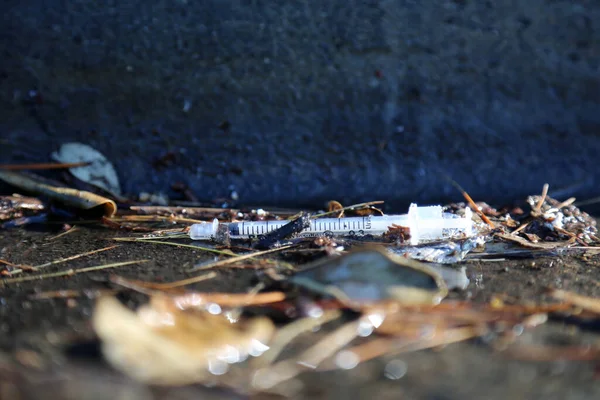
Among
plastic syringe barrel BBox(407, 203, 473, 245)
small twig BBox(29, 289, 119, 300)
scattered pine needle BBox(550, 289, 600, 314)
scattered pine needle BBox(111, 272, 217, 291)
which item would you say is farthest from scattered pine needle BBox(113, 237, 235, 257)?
scattered pine needle BBox(550, 289, 600, 314)

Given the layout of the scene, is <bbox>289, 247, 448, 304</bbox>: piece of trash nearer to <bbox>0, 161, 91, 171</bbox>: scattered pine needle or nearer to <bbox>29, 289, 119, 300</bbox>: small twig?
<bbox>29, 289, 119, 300</bbox>: small twig

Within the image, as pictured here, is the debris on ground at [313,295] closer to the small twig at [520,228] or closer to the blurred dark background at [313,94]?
the small twig at [520,228]

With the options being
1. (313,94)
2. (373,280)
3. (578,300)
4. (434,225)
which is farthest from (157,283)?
(313,94)

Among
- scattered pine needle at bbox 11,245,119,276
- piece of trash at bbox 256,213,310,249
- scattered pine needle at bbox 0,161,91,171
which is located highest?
scattered pine needle at bbox 0,161,91,171

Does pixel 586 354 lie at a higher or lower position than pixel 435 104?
lower

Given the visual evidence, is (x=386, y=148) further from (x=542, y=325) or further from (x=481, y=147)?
(x=542, y=325)

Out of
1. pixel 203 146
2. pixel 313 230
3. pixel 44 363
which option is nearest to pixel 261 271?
pixel 313 230

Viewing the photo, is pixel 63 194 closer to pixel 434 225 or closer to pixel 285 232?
pixel 285 232
